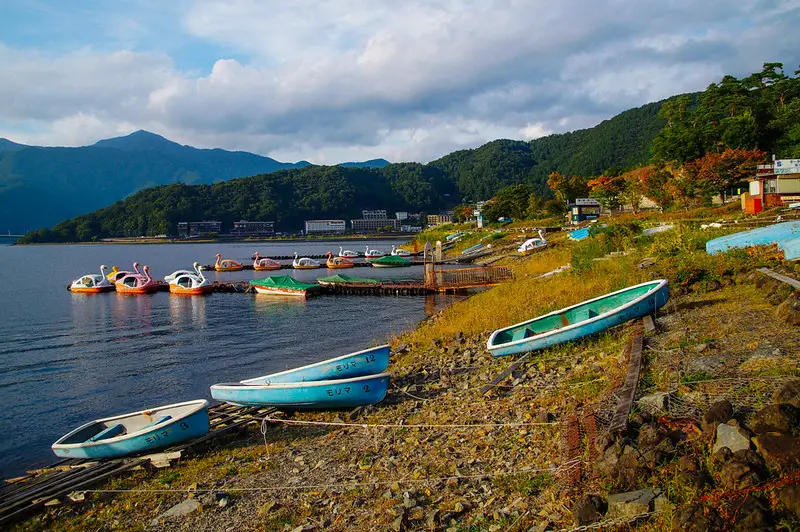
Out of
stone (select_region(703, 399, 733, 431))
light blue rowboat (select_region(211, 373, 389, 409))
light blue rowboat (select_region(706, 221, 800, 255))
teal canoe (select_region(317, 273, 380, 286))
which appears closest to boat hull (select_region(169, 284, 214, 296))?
teal canoe (select_region(317, 273, 380, 286))

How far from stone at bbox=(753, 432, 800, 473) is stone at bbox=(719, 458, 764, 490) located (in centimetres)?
25

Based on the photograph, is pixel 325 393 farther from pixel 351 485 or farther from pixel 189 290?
pixel 189 290

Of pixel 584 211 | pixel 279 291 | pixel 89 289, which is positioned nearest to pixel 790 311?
pixel 279 291

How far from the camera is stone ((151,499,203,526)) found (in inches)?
317

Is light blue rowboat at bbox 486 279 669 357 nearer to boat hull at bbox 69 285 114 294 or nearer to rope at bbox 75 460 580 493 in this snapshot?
rope at bbox 75 460 580 493

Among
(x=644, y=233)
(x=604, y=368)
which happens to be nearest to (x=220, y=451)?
(x=604, y=368)

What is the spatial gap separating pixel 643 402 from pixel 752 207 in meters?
36.8

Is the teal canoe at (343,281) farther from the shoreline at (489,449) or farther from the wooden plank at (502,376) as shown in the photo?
the wooden plank at (502,376)

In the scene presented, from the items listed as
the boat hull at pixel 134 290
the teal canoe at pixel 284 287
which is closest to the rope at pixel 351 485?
the teal canoe at pixel 284 287

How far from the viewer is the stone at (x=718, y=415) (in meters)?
6.37

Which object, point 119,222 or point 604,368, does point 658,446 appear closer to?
point 604,368

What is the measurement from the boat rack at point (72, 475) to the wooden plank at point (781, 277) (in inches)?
503

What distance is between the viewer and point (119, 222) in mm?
192375

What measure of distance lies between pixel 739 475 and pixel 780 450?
1.80 feet
